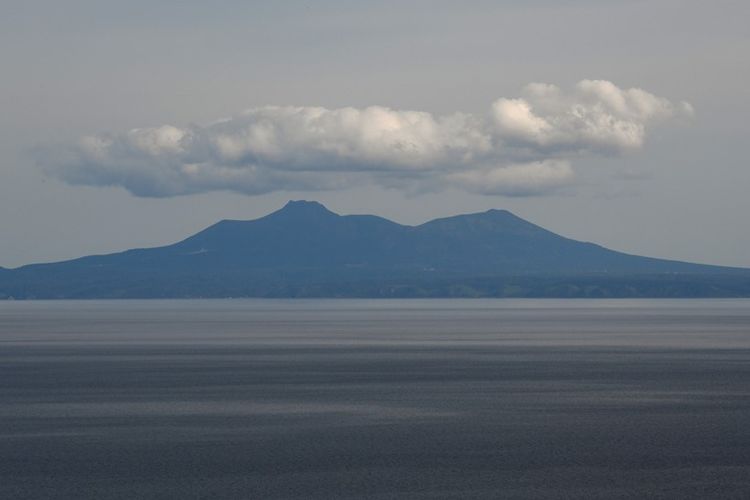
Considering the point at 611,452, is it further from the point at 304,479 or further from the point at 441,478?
the point at 304,479

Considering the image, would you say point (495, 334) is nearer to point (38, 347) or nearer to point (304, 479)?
point (38, 347)

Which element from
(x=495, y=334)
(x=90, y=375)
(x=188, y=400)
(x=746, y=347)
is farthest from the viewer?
(x=495, y=334)

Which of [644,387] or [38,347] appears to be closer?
[644,387]

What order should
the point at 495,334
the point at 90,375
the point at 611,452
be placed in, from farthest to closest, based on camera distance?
the point at 495,334, the point at 90,375, the point at 611,452

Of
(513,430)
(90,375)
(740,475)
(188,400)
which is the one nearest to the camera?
(740,475)

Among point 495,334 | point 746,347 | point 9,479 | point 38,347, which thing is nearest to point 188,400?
point 9,479

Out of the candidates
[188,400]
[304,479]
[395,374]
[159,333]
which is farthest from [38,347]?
[304,479]
